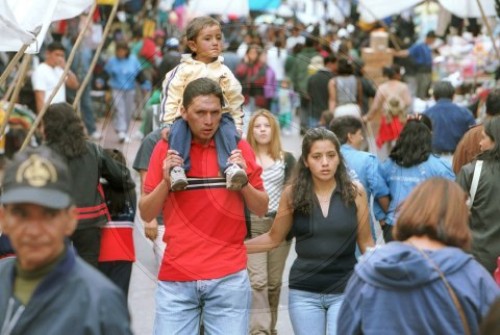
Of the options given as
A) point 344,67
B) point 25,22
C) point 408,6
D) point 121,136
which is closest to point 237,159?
point 25,22

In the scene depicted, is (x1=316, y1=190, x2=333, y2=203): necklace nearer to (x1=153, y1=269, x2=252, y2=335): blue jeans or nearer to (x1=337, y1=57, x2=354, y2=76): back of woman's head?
(x1=153, y1=269, x2=252, y2=335): blue jeans

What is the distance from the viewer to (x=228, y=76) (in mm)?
6133

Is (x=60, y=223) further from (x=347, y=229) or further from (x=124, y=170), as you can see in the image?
(x=124, y=170)

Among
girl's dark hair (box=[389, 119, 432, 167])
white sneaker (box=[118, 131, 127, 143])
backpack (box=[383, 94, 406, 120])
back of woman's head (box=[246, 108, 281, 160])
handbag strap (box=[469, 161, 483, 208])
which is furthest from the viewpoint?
white sneaker (box=[118, 131, 127, 143])

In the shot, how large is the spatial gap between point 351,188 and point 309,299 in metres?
0.61

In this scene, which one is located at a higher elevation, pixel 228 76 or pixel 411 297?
pixel 228 76

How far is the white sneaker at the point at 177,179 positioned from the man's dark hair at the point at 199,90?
322 mm

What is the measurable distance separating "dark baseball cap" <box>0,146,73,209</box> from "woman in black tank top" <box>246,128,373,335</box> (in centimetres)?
252

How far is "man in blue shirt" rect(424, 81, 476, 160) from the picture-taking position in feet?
38.3

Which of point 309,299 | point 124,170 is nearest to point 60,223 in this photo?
point 309,299

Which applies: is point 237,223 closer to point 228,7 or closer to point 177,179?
point 177,179

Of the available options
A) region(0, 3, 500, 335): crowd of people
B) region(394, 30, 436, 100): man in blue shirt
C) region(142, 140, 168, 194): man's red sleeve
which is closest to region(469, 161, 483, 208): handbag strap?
region(0, 3, 500, 335): crowd of people

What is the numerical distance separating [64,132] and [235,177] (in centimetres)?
158

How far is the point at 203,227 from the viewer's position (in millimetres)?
5500
